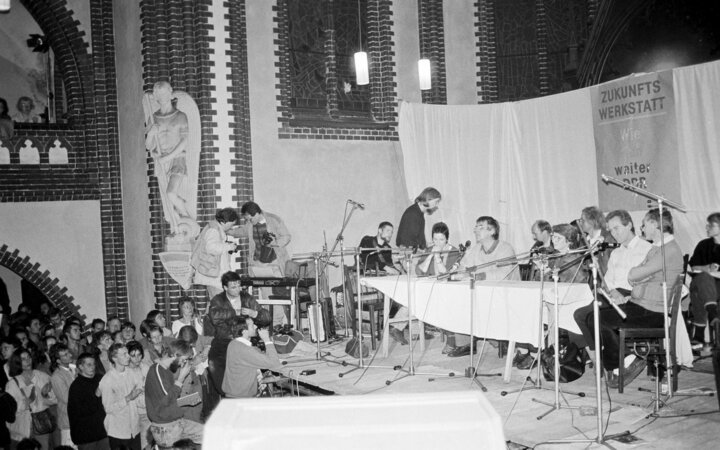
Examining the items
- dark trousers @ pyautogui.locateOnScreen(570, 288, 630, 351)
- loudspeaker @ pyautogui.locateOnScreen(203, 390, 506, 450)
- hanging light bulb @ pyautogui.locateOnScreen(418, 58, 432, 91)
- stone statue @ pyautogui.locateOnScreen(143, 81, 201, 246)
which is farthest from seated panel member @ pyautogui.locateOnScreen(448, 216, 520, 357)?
loudspeaker @ pyautogui.locateOnScreen(203, 390, 506, 450)

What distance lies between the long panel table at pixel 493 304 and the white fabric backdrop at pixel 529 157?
2944 mm

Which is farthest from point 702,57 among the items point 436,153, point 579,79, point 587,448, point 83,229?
point 83,229

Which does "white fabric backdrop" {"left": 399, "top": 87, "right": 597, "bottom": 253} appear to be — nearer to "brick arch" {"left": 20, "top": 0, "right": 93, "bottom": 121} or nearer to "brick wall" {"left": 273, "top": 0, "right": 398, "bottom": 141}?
"brick wall" {"left": 273, "top": 0, "right": 398, "bottom": 141}

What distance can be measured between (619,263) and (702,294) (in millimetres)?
989

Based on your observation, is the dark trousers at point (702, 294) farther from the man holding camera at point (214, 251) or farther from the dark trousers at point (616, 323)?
the man holding camera at point (214, 251)

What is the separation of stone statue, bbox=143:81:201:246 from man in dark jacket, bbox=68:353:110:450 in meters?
4.31

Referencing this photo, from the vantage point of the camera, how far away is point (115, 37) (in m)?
12.6

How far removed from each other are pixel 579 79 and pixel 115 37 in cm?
731

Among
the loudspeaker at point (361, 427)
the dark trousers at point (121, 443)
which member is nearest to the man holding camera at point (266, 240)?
the dark trousers at point (121, 443)

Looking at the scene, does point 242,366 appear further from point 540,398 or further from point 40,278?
point 40,278

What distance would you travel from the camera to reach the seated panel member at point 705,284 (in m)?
7.48

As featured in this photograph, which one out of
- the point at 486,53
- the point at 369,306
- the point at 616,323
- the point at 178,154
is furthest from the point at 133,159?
the point at 616,323

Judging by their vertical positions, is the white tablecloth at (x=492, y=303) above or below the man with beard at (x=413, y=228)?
below

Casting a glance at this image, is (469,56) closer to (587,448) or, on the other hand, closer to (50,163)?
(50,163)
